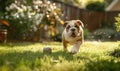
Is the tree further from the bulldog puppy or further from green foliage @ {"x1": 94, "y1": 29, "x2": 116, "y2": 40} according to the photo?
the bulldog puppy

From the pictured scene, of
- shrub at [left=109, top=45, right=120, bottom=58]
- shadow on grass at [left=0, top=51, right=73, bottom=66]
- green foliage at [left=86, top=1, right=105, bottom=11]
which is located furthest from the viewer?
green foliage at [left=86, top=1, right=105, bottom=11]

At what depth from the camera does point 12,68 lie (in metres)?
6.61

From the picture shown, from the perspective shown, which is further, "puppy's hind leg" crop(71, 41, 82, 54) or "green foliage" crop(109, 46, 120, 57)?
"puppy's hind leg" crop(71, 41, 82, 54)

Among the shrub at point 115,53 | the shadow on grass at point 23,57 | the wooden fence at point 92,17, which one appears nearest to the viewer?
the shadow on grass at point 23,57

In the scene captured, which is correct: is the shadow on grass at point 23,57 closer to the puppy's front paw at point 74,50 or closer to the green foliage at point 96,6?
the puppy's front paw at point 74,50

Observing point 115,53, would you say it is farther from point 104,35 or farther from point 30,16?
point 104,35

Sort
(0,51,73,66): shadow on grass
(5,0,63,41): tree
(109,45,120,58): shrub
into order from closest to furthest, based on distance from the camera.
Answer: (0,51,73,66): shadow on grass
(109,45,120,58): shrub
(5,0,63,41): tree

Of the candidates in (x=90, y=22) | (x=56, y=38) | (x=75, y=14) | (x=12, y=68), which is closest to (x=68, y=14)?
(x=75, y=14)

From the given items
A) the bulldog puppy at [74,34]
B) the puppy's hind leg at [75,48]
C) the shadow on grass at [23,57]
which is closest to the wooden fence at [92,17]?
the bulldog puppy at [74,34]

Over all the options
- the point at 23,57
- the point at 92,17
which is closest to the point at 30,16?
the point at 23,57

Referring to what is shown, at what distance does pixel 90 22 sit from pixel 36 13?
11.5 meters

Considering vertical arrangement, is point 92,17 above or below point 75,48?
above

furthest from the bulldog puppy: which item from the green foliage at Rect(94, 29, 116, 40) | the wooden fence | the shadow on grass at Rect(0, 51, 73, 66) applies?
the wooden fence

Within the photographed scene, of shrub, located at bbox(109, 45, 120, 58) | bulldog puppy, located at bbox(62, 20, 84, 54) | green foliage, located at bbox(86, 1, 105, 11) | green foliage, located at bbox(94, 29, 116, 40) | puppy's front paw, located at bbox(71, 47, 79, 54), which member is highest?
green foliage, located at bbox(86, 1, 105, 11)
